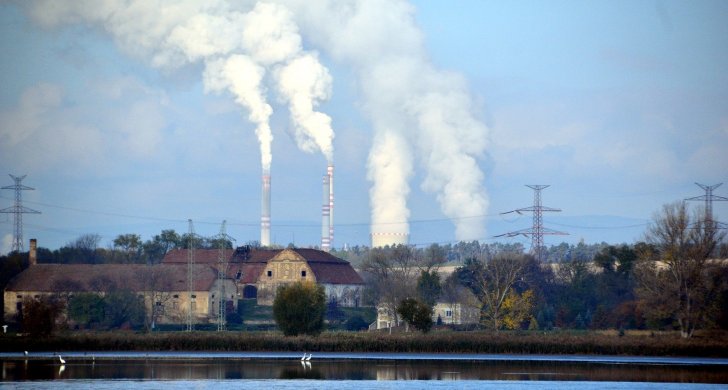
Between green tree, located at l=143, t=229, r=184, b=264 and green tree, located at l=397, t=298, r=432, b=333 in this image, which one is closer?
green tree, located at l=397, t=298, r=432, b=333

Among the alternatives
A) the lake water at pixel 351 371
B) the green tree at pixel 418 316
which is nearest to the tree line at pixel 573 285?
the green tree at pixel 418 316

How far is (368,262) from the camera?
116938mm

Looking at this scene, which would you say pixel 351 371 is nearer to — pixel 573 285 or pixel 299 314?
pixel 299 314

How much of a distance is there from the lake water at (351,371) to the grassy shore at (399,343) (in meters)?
1.42

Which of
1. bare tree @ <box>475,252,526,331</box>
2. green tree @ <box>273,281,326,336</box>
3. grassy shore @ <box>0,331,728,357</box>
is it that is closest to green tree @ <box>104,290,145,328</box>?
grassy shore @ <box>0,331,728,357</box>

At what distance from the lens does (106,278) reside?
318 ft

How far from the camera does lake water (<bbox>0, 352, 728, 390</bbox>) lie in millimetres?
49125

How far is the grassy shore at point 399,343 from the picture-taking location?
214 feet

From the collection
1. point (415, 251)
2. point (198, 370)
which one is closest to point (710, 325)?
point (198, 370)

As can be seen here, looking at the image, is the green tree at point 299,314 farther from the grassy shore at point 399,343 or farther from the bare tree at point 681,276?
the bare tree at point 681,276

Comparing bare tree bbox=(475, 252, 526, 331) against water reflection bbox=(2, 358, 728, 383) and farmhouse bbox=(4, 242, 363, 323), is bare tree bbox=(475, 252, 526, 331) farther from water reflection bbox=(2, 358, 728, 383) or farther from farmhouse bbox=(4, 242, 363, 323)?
water reflection bbox=(2, 358, 728, 383)

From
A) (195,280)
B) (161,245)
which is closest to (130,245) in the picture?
(161,245)

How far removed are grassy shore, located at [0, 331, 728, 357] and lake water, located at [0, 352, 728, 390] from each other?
1.42m

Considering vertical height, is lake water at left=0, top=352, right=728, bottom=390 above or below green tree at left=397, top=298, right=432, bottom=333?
below
